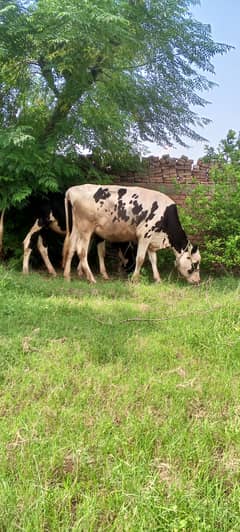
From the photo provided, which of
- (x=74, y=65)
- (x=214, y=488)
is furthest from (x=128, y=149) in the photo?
(x=214, y=488)

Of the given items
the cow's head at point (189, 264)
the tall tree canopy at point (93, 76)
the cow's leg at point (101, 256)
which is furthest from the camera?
the cow's leg at point (101, 256)

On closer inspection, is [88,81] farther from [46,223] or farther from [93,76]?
[46,223]

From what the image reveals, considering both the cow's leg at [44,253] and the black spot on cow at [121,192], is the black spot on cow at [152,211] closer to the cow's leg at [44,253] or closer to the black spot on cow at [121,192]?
the black spot on cow at [121,192]

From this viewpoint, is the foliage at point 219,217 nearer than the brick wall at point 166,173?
Yes

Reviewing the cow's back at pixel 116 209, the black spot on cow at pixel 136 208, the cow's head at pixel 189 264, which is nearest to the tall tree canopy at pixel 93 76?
the cow's back at pixel 116 209

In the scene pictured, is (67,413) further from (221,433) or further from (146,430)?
(221,433)

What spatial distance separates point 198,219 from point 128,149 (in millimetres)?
1873

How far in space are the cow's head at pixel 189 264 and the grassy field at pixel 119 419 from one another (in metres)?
2.61

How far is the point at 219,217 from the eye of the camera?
6973 millimetres

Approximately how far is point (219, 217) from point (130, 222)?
4.84 ft

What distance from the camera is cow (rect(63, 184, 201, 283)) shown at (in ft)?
21.7

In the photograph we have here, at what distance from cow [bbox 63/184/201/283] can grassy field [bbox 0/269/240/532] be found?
8.66ft

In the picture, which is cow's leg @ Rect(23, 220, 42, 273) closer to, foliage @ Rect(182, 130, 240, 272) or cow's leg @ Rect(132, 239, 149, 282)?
cow's leg @ Rect(132, 239, 149, 282)

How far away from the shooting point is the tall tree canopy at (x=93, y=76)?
5953 millimetres
